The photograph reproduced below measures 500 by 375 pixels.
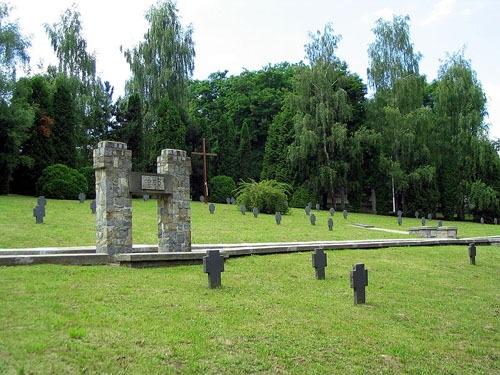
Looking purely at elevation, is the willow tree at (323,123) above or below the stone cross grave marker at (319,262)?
above

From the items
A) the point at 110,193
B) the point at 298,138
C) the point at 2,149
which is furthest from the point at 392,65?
the point at 110,193

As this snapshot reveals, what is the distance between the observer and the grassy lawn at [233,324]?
5.12 m

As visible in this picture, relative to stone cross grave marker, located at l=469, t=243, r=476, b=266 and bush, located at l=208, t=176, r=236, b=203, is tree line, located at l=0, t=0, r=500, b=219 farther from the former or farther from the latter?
stone cross grave marker, located at l=469, t=243, r=476, b=266

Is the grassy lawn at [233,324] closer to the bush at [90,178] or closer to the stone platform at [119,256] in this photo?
the stone platform at [119,256]

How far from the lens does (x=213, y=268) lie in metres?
8.42

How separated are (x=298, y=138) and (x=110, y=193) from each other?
26.6m

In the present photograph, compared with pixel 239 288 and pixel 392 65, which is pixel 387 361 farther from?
pixel 392 65

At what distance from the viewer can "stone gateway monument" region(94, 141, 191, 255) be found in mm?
10648

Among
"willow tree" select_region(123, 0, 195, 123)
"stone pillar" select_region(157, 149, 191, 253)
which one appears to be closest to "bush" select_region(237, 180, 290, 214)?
"willow tree" select_region(123, 0, 195, 123)

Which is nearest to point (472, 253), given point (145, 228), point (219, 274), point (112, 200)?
point (219, 274)

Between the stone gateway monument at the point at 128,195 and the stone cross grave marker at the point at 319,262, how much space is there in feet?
11.9

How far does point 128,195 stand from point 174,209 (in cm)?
142

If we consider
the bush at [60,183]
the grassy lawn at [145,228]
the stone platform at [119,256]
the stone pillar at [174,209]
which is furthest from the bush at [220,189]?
the stone pillar at [174,209]

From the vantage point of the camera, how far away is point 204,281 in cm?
901
